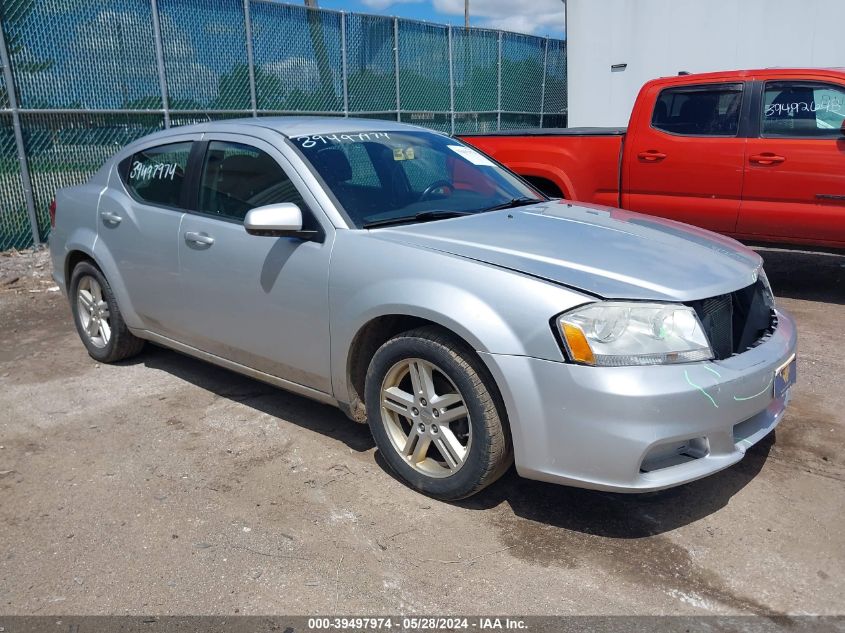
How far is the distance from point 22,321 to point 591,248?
216 inches

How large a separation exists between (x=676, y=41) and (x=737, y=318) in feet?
32.7

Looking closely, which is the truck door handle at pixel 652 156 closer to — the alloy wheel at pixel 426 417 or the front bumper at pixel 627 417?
the front bumper at pixel 627 417

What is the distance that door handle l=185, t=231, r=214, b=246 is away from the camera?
4.15 meters

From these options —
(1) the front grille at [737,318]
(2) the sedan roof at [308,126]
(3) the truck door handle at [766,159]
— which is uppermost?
(2) the sedan roof at [308,126]

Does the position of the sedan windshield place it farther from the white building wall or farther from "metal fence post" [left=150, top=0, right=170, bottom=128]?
the white building wall

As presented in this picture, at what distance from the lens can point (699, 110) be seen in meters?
6.95

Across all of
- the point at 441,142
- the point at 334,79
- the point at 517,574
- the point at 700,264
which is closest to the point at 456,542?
the point at 517,574

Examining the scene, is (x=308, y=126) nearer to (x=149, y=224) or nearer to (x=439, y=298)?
(x=149, y=224)

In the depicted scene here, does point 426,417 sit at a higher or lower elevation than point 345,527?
higher

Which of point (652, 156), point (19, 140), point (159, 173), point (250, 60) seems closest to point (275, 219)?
point (159, 173)

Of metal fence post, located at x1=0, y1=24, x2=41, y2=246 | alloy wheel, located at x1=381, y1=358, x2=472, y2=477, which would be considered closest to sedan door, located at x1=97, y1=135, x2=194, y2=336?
alloy wheel, located at x1=381, y1=358, x2=472, y2=477

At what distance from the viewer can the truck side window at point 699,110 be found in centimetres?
677

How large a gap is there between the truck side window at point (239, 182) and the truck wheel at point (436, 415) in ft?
3.24

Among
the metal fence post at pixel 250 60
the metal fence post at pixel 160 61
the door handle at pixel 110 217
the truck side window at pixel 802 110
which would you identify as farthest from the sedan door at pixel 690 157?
the metal fence post at pixel 160 61
